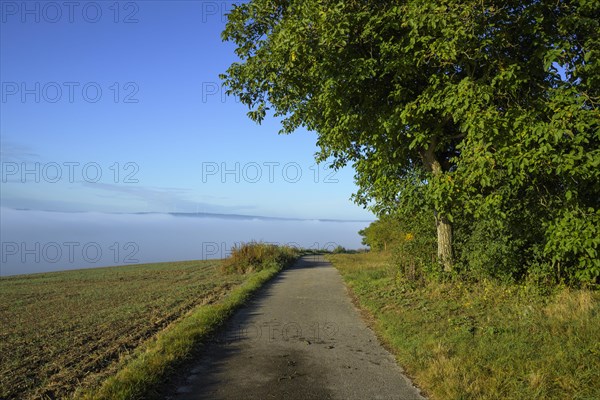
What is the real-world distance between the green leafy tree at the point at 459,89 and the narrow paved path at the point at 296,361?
3.62m

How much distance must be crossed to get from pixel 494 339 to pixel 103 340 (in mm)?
7023

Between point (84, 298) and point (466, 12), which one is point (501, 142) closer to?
point (466, 12)

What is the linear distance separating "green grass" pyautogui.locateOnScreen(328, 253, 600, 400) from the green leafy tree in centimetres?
126

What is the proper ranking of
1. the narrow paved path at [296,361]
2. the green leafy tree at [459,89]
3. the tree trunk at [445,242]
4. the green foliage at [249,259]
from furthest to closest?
the green foliage at [249,259] < the tree trunk at [445,242] < the green leafy tree at [459,89] < the narrow paved path at [296,361]

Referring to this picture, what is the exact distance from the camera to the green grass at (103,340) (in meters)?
5.34

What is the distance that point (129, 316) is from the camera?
10570 millimetres

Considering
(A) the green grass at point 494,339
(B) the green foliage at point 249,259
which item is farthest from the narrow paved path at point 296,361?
(B) the green foliage at point 249,259

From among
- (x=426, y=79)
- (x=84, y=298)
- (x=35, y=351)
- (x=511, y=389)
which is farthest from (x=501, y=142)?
(x=84, y=298)

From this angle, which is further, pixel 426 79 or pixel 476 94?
pixel 426 79

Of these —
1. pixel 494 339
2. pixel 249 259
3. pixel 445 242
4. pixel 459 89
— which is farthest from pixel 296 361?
pixel 249 259

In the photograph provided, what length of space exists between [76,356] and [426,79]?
9414 mm

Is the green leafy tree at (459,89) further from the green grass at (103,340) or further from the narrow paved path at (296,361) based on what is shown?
the green grass at (103,340)

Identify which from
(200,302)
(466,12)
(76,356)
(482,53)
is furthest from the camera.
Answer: (200,302)

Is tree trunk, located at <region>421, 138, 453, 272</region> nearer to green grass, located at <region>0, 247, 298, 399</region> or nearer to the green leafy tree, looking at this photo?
the green leafy tree
